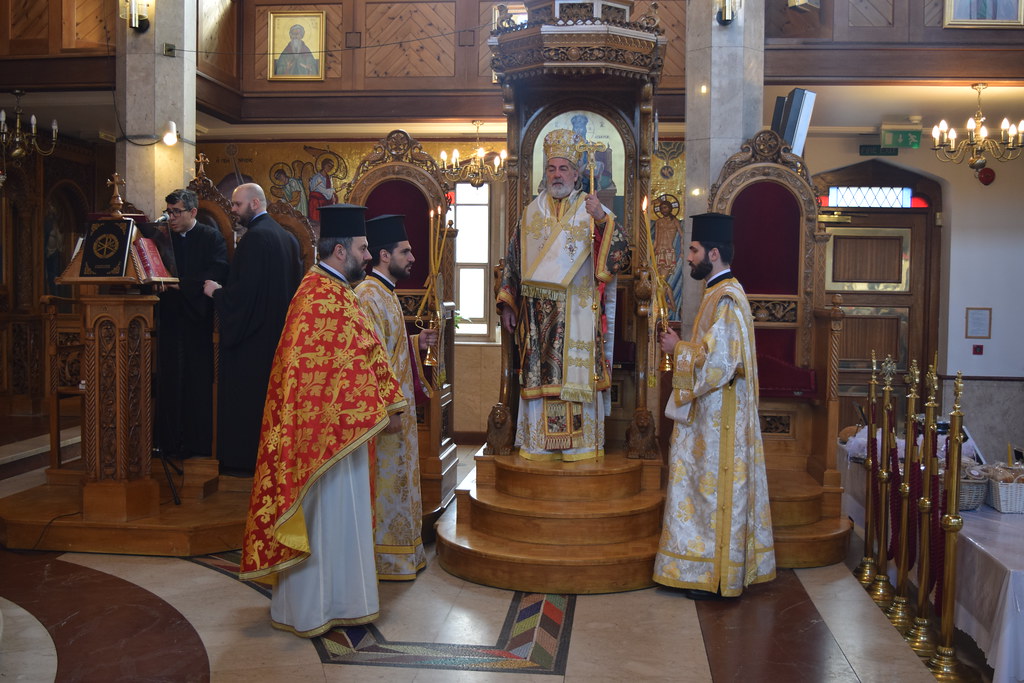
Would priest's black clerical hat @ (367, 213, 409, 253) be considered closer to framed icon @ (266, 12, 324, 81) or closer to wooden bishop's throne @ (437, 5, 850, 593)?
wooden bishop's throne @ (437, 5, 850, 593)

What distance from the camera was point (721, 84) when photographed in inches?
303

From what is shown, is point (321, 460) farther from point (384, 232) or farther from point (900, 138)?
Answer: point (900, 138)

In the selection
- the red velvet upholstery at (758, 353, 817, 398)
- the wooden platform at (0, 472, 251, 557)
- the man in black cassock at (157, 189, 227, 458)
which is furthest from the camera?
the man in black cassock at (157, 189, 227, 458)

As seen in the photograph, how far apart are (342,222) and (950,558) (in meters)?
3.07

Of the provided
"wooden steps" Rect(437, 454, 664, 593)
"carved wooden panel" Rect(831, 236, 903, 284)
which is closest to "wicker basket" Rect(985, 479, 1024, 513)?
"wooden steps" Rect(437, 454, 664, 593)

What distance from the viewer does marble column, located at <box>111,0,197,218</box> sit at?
8.63 m

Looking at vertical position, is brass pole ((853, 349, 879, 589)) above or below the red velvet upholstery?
below

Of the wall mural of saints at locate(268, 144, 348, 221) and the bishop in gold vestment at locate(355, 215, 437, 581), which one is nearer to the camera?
the bishop in gold vestment at locate(355, 215, 437, 581)

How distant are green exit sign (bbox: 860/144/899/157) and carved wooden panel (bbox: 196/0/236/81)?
6.93 m

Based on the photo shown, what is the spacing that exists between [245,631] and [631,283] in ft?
11.1

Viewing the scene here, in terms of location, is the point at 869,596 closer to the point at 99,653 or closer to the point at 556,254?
the point at 556,254

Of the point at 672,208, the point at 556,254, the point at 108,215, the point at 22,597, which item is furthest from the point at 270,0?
the point at 22,597

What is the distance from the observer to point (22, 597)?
193 inches

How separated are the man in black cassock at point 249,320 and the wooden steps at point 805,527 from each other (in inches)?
131
